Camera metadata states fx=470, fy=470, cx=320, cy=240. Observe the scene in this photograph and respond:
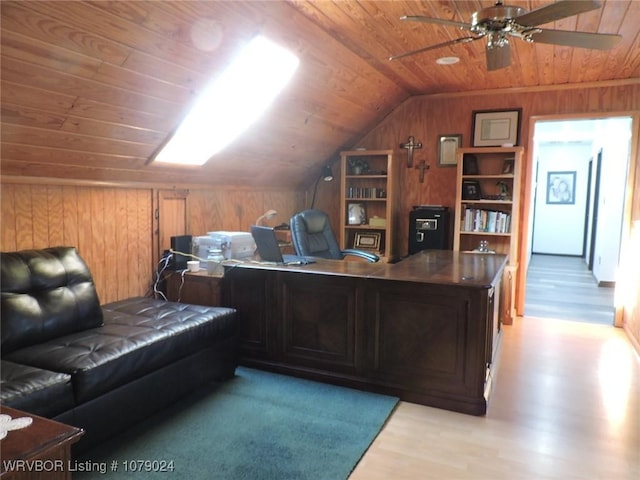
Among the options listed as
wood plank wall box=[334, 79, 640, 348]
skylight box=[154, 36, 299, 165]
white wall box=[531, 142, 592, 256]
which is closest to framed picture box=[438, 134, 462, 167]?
wood plank wall box=[334, 79, 640, 348]

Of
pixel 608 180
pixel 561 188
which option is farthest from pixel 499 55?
pixel 561 188

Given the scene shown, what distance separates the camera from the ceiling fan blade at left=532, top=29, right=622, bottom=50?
2324 millimetres

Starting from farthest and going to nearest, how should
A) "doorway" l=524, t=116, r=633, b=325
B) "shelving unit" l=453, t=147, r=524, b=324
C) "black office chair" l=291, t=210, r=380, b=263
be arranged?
1. "doorway" l=524, t=116, r=633, b=325
2. "shelving unit" l=453, t=147, r=524, b=324
3. "black office chair" l=291, t=210, r=380, b=263

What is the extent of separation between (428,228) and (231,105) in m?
2.41

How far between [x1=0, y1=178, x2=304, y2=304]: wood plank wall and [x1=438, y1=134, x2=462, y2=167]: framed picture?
8.27 feet

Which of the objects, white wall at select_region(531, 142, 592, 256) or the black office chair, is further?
white wall at select_region(531, 142, 592, 256)

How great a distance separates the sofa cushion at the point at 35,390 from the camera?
1783 mm

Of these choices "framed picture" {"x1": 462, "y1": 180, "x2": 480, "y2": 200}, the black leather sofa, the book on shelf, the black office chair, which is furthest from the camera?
"framed picture" {"x1": 462, "y1": 180, "x2": 480, "y2": 200}

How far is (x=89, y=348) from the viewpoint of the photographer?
2225 millimetres

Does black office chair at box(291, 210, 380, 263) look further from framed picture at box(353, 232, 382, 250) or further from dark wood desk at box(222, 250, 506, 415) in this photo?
framed picture at box(353, 232, 382, 250)

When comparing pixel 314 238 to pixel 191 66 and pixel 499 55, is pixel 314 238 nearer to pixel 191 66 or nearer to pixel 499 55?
pixel 191 66

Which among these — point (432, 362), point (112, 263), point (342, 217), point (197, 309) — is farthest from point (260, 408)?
point (342, 217)

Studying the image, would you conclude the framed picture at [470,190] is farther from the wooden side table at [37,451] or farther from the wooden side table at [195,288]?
the wooden side table at [37,451]

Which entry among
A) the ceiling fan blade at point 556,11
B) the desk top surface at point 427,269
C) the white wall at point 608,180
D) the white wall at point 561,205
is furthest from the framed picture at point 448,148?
the white wall at point 561,205
